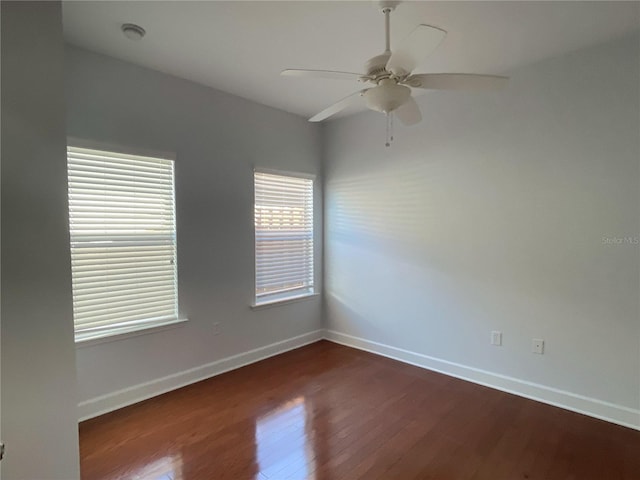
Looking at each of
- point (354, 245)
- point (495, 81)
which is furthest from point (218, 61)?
point (354, 245)

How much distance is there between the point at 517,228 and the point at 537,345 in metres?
0.94

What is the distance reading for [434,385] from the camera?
305 cm

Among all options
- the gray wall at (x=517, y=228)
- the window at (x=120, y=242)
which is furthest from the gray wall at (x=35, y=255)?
the gray wall at (x=517, y=228)

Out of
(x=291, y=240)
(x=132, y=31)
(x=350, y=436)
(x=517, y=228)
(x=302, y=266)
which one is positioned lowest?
(x=350, y=436)

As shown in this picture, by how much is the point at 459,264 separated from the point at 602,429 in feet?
4.87

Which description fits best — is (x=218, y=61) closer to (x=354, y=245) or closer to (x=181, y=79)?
(x=181, y=79)

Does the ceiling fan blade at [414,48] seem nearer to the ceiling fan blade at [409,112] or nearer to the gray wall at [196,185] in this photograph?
the ceiling fan blade at [409,112]

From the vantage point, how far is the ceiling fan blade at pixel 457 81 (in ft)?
5.58

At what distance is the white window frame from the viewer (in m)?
3.59

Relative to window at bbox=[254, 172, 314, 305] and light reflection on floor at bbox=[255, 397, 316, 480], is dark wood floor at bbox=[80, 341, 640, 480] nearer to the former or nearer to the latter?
light reflection on floor at bbox=[255, 397, 316, 480]

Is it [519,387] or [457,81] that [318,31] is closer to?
[457,81]

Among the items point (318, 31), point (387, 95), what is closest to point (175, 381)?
point (387, 95)

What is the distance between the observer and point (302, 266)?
4102 mm

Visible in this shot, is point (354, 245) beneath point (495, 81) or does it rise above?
beneath
